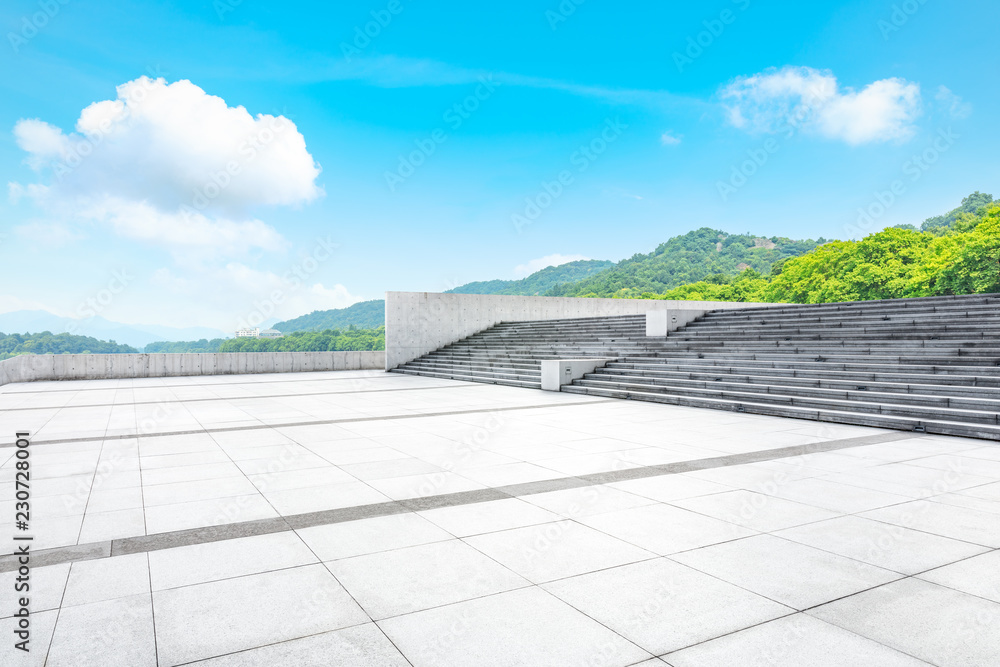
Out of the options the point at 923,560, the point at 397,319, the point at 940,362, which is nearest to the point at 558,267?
the point at 397,319

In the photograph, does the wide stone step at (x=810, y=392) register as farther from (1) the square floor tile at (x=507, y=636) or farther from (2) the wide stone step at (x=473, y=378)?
(1) the square floor tile at (x=507, y=636)

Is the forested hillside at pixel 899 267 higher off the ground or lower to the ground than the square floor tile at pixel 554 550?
higher

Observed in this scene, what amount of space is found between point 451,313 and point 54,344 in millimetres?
19642

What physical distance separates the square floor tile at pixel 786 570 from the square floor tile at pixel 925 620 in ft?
0.39

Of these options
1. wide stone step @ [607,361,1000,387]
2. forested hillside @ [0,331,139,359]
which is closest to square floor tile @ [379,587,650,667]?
wide stone step @ [607,361,1000,387]

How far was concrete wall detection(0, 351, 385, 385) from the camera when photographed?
70.2ft

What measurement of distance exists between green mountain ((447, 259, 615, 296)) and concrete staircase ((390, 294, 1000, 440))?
5665cm

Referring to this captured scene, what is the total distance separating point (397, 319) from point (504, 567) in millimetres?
22765

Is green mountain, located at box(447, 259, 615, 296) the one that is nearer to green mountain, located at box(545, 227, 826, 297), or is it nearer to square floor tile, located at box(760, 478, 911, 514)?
green mountain, located at box(545, 227, 826, 297)

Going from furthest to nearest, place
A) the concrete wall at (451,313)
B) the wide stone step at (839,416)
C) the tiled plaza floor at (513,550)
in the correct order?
1. the concrete wall at (451,313)
2. the wide stone step at (839,416)
3. the tiled plaza floor at (513,550)

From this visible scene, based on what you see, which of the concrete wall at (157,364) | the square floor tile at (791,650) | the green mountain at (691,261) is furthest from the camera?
the green mountain at (691,261)

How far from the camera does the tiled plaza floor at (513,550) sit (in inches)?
123

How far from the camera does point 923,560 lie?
→ 4172 mm

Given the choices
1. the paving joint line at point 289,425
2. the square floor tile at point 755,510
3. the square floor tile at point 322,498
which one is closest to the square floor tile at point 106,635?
the square floor tile at point 322,498
